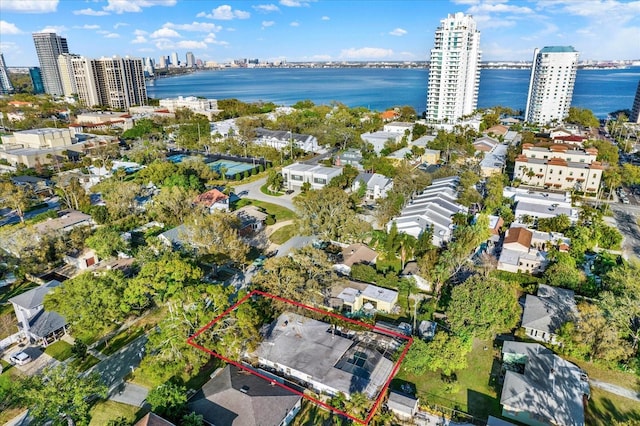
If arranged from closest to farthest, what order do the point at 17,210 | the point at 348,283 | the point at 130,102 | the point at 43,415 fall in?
1. the point at 43,415
2. the point at 348,283
3. the point at 17,210
4. the point at 130,102

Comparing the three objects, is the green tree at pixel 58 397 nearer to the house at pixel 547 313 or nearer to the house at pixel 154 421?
the house at pixel 154 421

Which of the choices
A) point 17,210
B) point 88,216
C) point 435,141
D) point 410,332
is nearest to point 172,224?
point 88,216

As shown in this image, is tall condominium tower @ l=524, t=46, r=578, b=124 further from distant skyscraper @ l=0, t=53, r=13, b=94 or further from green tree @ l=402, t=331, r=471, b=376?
distant skyscraper @ l=0, t=53, r=13, b=94

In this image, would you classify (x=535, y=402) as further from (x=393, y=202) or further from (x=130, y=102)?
(x=130, y=102)

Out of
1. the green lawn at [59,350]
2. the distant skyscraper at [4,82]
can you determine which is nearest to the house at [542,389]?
the green lawn at [59,350]

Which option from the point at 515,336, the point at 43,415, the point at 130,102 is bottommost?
the point at 515,336

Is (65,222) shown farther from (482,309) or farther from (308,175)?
(482,309)
